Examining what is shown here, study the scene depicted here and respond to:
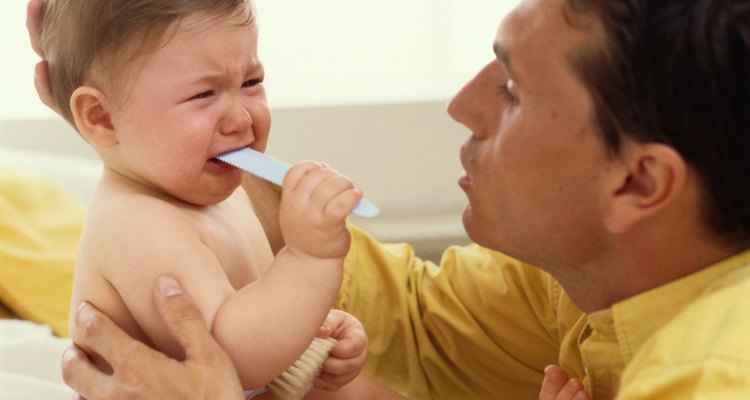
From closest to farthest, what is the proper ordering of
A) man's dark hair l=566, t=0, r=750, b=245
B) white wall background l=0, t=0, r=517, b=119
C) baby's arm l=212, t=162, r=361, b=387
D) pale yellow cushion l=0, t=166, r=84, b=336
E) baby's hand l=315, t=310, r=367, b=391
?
man's dark hair l=566, t=0, r=750, b=245 → baby's arm l=212, t=162, r=361, b=387 → baby's hand l=315, t=310, r=367, b=391 → pale yellow cushion l=0, t=166, r=84, b=336 → white wall background l=0, t=0, r=517, b=119

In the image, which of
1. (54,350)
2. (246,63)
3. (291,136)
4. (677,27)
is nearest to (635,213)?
(677,27)

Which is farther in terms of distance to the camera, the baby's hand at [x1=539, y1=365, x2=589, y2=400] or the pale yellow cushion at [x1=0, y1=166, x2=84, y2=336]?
the pale yellow cushion at [x1=0, y1=166, x2=84, y2=336]

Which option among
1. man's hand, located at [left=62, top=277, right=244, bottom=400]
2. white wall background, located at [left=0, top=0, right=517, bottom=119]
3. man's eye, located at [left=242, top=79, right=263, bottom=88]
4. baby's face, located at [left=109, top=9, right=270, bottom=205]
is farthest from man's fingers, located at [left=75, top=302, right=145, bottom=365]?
white wall background, located at [left=0, top=0, right=517, bottom=119]

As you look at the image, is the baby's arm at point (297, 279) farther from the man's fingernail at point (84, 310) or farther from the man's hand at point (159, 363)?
the man's fingernail at point (84, 310)

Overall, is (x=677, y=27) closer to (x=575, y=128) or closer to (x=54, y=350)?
(x=575, y=128)

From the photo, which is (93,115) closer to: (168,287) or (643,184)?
(168,287)

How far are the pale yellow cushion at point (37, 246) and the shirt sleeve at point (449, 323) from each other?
394 millimetres

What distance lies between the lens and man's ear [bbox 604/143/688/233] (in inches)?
32.2

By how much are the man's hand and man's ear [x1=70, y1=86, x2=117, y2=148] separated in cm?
15

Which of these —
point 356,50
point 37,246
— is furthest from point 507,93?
point 356,50

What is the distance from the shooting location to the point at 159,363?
3.02 ft

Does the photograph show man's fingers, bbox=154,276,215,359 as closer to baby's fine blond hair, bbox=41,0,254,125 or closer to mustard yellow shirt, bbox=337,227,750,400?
baby's fine blond hair, bbox=41,0,254,125

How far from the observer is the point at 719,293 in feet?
2.62

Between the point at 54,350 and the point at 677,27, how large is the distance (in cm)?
83
